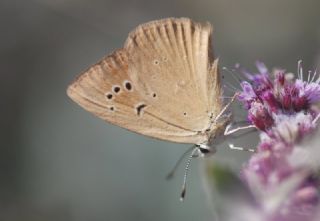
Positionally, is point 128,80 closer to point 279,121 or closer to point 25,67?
point 279,121

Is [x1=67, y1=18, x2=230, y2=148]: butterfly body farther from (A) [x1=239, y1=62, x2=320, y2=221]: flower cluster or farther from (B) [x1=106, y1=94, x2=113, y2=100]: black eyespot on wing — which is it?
(A) [x1=239, y1=62, x2=320, y2=221]: flower cluster

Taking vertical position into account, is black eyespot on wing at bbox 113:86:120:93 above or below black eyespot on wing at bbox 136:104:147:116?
above

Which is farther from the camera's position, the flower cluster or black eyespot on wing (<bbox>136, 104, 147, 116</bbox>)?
black eyespot on wing (<bbox>136, 104, 147, 116</bbox>)

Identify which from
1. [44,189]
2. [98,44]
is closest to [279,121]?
[44,189]

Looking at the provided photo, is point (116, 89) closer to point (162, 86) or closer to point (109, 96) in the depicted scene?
point (109, 96)

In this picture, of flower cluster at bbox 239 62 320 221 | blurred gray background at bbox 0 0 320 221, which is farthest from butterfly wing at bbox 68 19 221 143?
blurred gray background at bbox 0 0 320 221

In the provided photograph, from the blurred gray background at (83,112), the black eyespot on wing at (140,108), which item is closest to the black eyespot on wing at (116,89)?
the black eyespot on wing at (140,108)

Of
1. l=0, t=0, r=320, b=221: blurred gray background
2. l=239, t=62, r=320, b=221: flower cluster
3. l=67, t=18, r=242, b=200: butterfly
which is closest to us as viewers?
l=239, t=62, r=320, b=221: flower cluster
